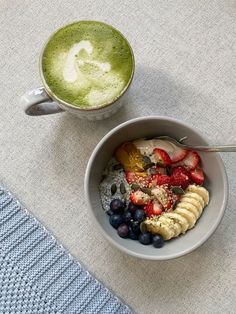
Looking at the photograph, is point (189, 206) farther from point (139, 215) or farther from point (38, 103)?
point (38, 103)

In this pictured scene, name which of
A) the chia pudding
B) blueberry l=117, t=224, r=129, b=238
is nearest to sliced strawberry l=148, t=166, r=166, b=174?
the chia pudding

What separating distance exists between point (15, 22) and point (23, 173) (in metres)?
0.29

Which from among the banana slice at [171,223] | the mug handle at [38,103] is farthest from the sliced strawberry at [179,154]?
the mug handle at [38,103]

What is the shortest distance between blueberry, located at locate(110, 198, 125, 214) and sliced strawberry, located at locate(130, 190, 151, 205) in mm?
21

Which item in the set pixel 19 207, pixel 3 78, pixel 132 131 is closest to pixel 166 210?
pixel 132 131

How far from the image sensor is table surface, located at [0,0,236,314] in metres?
0.98

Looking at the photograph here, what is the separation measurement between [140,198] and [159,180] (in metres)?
0.05

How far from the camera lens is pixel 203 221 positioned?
940 mm

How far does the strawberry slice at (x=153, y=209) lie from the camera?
937mm

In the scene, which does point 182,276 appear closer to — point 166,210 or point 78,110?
point 166,210

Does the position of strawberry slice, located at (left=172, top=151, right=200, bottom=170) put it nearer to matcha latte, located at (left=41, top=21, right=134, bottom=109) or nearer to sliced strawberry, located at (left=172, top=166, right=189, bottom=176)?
sliced strawberry, located at (left=172, top=166, right=189, bottom=176)

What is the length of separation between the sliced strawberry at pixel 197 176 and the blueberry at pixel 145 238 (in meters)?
0.12

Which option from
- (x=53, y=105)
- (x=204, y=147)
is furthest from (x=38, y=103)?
(x=204, y=147)

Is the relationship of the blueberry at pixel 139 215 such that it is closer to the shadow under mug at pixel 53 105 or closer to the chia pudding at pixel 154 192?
the chia pudding at pixel 154 192
